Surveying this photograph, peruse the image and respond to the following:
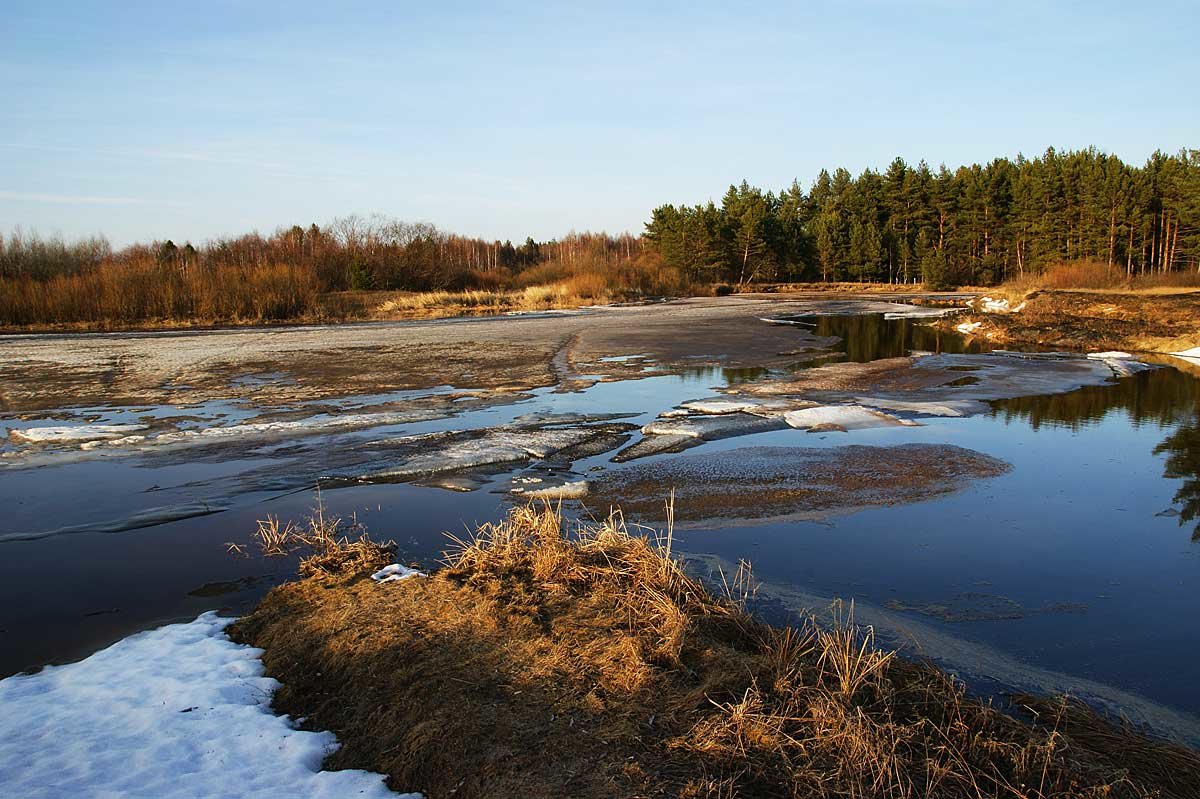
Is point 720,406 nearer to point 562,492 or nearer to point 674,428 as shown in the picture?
point 674,428

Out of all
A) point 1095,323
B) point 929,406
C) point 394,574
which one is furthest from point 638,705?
point 1095,323

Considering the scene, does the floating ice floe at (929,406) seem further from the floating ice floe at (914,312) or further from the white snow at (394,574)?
the floating ice floe at (914,312)

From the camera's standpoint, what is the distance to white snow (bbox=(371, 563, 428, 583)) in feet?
20.1

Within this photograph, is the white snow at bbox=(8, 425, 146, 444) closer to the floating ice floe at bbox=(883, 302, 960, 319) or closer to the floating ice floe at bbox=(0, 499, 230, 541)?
the floating ice floe at bbox=(0, 499, 230, 541)

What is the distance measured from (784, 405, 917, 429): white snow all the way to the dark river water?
0.50 metres

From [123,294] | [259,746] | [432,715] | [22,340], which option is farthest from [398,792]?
[123,294]

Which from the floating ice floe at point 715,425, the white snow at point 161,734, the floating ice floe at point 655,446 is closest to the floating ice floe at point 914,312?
the floating ice floe at point 715,425

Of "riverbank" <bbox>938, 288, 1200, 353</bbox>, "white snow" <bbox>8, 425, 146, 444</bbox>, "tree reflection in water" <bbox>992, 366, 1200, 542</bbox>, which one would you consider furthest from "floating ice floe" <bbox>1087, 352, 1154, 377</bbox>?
"white snow" <bbox>8, 425, 146, 444</bbox>

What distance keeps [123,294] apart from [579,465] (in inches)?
1456

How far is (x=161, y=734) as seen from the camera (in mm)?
4184

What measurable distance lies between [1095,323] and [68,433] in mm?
30314

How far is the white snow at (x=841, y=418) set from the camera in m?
12.6

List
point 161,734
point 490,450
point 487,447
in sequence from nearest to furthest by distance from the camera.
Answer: point 161,734, point 490,450, point 487,447

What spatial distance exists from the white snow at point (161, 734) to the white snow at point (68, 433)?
Result: 8.42m
